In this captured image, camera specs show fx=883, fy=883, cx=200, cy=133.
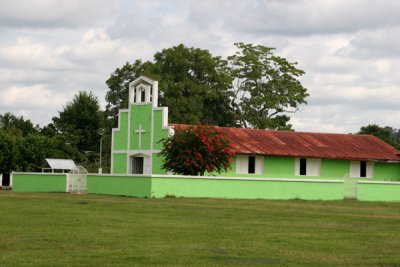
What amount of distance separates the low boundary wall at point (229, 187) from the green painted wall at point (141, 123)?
8297 millimetres

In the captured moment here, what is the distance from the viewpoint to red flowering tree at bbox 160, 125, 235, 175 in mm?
48125

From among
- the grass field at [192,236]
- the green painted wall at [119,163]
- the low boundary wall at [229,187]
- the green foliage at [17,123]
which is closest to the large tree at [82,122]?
the green foliage at [17,123]

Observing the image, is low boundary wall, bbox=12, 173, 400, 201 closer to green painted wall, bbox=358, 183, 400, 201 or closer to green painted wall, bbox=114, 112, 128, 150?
green painted wall, bbox=358, 183, 400, 201

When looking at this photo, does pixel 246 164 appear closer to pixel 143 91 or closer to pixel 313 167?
pixel 313 167

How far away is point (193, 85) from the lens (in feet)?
267

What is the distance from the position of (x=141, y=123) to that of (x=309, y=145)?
40.1 feet

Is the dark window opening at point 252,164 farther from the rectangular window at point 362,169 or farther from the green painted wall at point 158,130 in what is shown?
the rectangular window at point 362,169

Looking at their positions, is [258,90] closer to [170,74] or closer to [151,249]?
[170,74]

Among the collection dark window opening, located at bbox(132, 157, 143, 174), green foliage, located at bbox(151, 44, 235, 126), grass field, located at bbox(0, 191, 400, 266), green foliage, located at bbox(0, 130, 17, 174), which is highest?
green foliage, located at bbox(151, 44, 235, 126)

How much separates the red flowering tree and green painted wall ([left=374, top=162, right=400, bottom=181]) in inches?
705

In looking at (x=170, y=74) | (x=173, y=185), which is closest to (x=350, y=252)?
(x=173, y=185)

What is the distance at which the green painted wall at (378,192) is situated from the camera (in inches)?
1868

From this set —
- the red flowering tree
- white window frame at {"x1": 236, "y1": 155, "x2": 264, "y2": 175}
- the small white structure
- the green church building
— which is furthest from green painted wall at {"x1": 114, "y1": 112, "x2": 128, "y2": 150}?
the small white structure

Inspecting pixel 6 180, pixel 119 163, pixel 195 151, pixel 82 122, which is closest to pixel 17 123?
pixel 82 122
